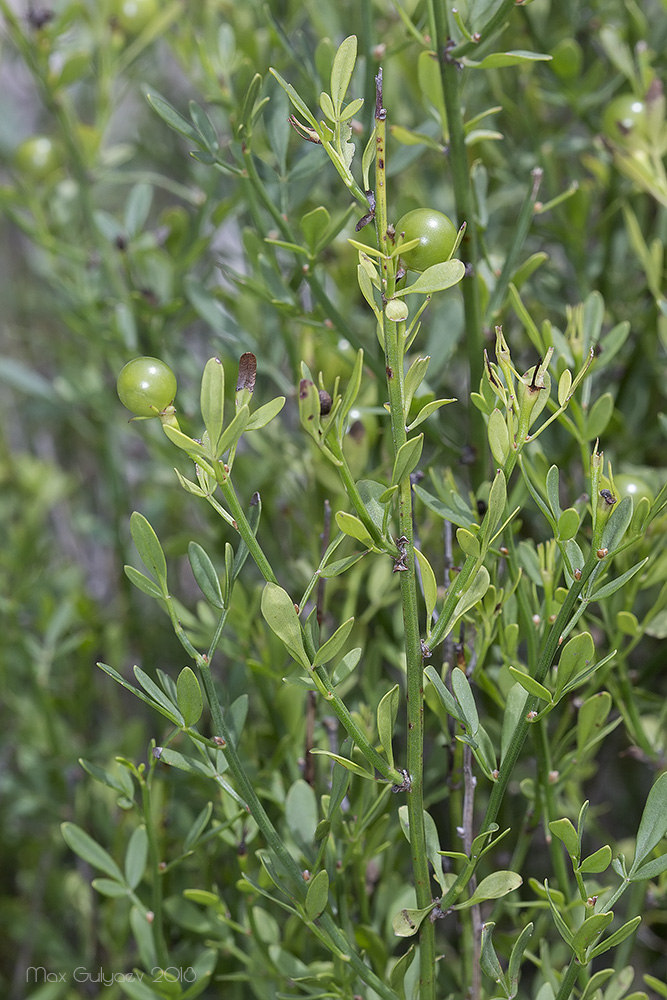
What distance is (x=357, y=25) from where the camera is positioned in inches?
26.3

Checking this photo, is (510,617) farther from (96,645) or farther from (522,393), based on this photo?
(96,645)

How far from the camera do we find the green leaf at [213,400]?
31 centimetres

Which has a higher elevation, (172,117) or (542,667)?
(172,117)

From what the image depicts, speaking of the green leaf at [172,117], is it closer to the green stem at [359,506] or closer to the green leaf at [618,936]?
the green stem at [359,506]

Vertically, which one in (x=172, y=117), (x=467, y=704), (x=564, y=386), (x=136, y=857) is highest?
(x=172, y=117)

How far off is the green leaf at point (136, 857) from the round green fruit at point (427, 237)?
0.32 m

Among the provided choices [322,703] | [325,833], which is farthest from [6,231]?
[325,833]

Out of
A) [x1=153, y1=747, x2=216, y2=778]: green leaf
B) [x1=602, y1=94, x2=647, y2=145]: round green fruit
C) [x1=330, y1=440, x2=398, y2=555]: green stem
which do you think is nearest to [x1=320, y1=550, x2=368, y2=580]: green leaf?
[x1=330, y1=440, x2=398, y2=555]: green stem

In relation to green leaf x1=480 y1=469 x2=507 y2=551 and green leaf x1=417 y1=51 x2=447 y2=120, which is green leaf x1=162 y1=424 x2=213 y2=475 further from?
green leaf x1=417 y1=51 x2=447 y2=120

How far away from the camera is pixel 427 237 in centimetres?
32

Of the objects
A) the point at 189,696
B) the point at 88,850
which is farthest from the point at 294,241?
the point at 88,850

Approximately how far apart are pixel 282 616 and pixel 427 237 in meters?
0.15

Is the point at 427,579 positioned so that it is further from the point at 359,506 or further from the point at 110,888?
the point at 110,888

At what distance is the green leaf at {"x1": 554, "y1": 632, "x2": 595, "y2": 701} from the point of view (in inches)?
12.9
